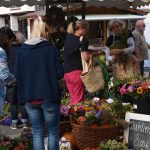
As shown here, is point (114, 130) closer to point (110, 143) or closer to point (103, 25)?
point (110, 143)

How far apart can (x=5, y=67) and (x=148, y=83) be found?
1657 mm

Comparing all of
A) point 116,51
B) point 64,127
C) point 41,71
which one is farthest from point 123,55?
point 41,71

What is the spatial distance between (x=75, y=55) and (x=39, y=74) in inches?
80.3

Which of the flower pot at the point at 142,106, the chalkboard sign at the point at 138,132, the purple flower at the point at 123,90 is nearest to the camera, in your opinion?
the chalkboard sign at the point at 138,132

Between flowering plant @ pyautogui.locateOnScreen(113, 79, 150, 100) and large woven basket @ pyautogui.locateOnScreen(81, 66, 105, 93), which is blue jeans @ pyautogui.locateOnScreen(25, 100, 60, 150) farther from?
large woven basket @ pyautogui.locateOnScreen(81, 66, 105, 93)

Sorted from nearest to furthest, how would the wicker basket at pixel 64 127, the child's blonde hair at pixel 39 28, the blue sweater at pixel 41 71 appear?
the blue sweater at pixel 41 71, the child's blonde hair at pixel 39 28, the wicker basket at pixel 64 127

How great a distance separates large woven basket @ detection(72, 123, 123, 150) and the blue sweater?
67 cm

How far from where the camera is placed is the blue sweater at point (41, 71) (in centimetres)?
400

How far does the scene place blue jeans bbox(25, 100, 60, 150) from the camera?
413 centimetres

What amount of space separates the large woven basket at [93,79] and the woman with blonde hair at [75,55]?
0.50ft

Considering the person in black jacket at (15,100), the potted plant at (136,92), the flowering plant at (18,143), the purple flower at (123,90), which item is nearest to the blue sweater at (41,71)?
the flowering plant at (18,143)

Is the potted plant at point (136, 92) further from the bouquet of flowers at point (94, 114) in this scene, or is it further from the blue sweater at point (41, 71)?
the blue sweater at point (41, 71)

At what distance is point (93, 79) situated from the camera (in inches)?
241

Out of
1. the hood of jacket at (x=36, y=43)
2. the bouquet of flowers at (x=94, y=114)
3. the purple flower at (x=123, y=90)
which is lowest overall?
the bouquet of flowers at (x=94, y=114)
